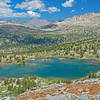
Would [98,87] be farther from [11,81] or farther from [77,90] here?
[11,81]

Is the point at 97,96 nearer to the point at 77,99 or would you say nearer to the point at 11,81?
the point at 77,99

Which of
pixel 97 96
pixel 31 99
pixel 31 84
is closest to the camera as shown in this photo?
pixel 97 96

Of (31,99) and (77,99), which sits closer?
(77,99)

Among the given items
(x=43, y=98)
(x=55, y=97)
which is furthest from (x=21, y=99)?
(x=55, y=97)

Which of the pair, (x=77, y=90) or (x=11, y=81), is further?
(x=11, y=81)

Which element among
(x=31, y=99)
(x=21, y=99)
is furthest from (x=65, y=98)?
(x=21, y=99)

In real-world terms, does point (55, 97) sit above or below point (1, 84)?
above

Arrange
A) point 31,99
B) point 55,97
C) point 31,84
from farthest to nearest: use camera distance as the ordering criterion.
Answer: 1. point 31,84
2. point 31,99
3. point 55,97

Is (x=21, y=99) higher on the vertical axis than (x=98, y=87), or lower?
lower

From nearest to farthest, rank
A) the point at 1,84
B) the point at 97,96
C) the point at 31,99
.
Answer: the point at 97,96, the point at 31,99, the point at 1,84

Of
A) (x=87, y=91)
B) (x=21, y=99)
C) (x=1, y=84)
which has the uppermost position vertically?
(x=87, y=91)
